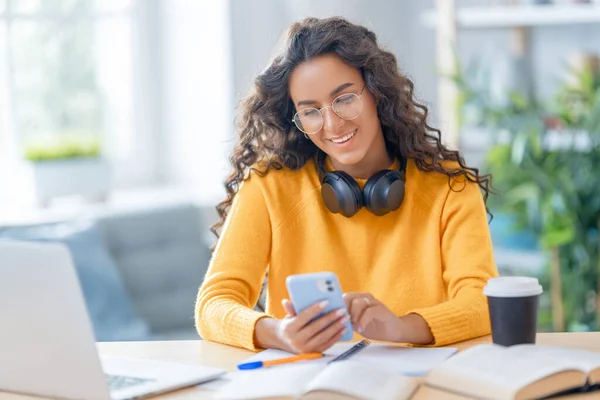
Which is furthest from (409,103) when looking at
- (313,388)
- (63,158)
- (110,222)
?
(63,158)

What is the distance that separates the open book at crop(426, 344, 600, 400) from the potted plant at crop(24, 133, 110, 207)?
2494 mm

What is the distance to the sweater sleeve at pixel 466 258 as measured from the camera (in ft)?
5.55

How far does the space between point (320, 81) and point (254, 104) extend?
207mm

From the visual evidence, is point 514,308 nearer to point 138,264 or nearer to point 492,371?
point 492,371

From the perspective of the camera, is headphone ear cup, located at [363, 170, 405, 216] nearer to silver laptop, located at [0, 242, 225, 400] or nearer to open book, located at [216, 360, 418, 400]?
open book, located at [216, 360, 418, 400]

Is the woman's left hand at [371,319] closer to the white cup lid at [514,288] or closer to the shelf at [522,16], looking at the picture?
the white cup lid at [514,288]

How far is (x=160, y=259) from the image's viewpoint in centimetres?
350

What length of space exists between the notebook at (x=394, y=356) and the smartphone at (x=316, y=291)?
0.16 feet

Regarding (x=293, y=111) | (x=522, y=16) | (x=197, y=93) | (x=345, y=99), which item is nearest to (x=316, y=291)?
(x=345, y=99)

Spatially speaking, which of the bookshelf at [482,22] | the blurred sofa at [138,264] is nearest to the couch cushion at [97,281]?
the blurred sofa at [138,264]

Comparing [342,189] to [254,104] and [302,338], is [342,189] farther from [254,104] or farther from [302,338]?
[302,338]

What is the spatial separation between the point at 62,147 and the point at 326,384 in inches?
102

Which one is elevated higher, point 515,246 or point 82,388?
point 82,388

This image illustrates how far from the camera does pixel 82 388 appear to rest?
52.7 inches
